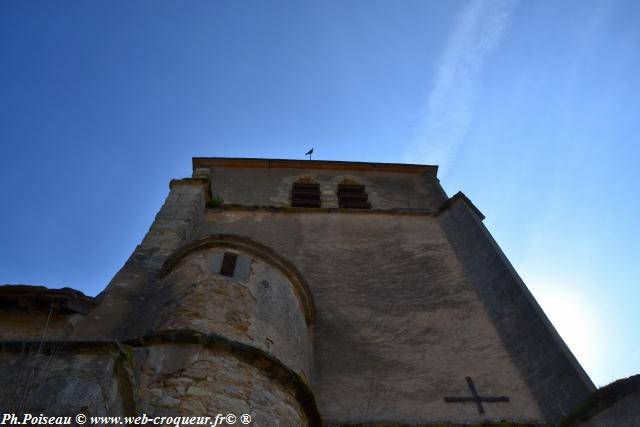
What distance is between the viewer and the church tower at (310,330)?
13.0ft

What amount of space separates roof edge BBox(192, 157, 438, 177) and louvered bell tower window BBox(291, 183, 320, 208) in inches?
42.2

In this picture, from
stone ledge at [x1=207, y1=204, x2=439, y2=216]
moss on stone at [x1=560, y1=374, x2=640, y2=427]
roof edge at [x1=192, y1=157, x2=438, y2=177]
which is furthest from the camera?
roof edge at [x1=192, y1=157, x2=438, y2=177]

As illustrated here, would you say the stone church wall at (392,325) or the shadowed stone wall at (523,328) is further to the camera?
the stone church wall at (392,325)

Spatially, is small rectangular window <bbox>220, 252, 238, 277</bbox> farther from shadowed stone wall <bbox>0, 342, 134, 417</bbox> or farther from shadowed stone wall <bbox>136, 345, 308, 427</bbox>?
shadowed stone wall <bbox>0, 342, 134, 417</bbox>

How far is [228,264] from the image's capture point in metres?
5.77

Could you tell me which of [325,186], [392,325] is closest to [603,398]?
[392,325]

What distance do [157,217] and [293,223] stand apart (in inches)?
98.7

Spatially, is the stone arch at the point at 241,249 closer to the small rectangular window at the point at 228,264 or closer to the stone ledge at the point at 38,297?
the small rectangular window at the point at 228,264

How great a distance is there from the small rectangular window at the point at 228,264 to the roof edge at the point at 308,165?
8.48 m

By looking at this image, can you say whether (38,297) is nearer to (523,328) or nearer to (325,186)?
(523,328)

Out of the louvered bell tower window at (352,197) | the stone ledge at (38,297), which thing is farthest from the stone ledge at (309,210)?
the stone ledge at (38,297)

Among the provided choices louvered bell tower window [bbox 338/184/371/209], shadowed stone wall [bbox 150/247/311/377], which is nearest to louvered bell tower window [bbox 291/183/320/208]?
louvered bell tower window [bbox 338/184/371/209]

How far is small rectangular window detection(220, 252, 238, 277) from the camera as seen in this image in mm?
5634

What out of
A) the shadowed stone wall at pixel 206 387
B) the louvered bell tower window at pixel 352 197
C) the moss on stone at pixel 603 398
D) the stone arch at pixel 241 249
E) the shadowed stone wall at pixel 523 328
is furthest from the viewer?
the louvered bell tower window at pixel 352 197
